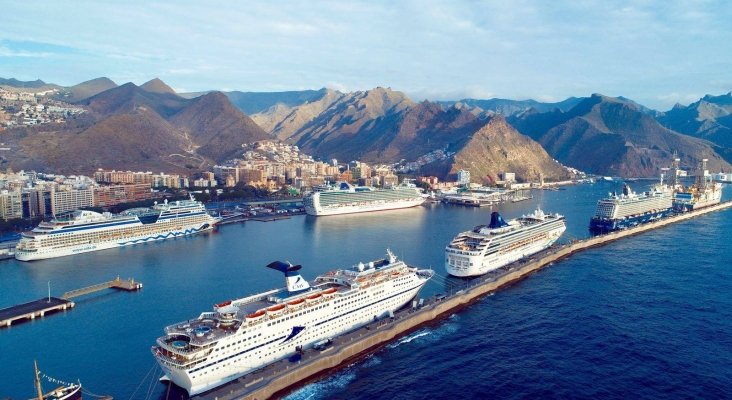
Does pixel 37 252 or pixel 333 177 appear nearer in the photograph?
pixel 37 252

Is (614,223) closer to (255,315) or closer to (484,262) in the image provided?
(484,262)

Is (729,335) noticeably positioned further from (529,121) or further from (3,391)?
(529,121)

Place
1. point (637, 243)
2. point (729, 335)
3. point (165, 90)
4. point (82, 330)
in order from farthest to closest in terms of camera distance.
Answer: point (165, 90) → point (637, 243) → point (82, 330) → point (729, 335)

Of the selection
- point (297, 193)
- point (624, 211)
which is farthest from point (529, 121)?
Result: point (624, 211)

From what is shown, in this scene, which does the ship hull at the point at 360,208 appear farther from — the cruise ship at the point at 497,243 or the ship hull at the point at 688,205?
the ship hull at the point at 688,205

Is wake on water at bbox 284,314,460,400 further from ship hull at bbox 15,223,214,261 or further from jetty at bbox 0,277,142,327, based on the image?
ship hull at bbox 15,223,214,261

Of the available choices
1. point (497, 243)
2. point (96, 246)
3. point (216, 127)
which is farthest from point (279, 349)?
point (216, 127)
